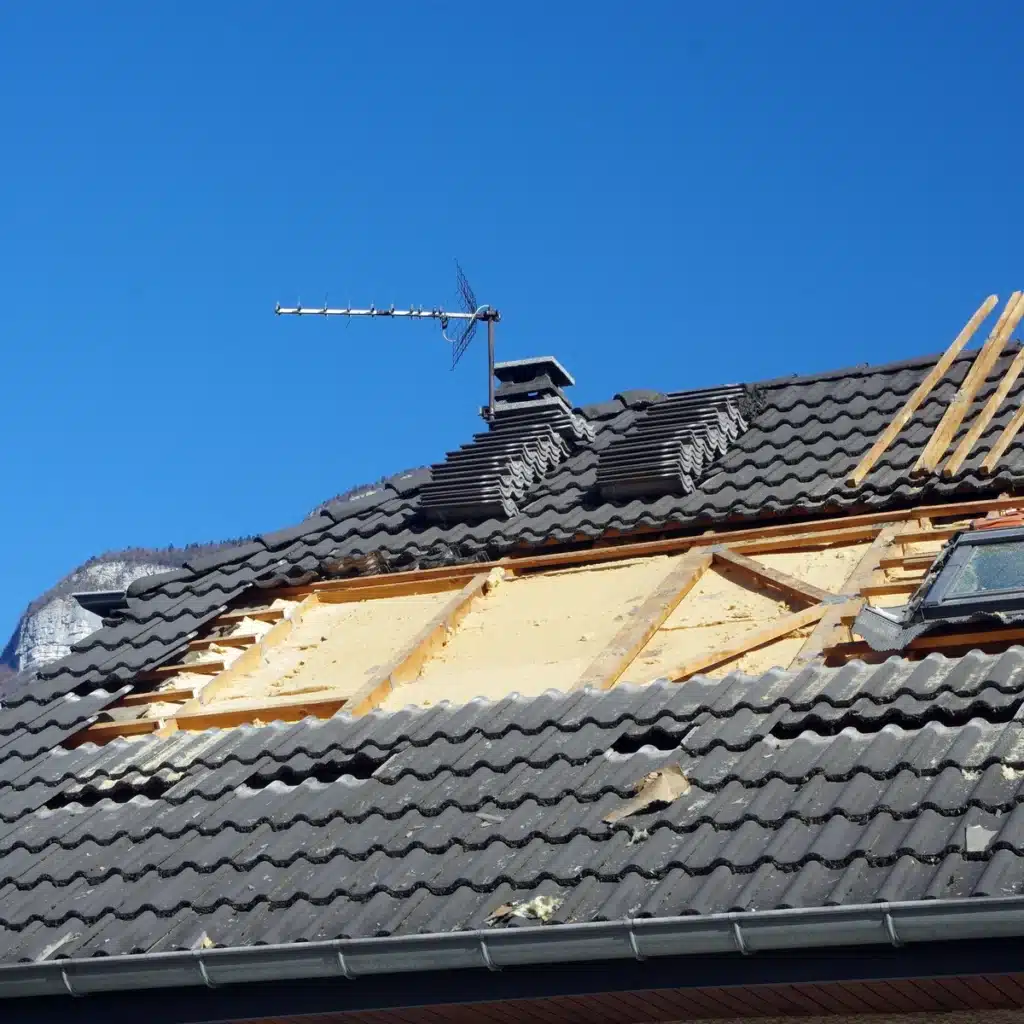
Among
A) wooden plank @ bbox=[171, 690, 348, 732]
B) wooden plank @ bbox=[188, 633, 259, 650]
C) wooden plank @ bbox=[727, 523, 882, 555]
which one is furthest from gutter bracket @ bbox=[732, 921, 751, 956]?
wooden plank @ bbox=[188, 633, 259, 650]

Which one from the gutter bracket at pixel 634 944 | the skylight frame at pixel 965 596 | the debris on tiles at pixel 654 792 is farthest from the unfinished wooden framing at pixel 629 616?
the gutter bracket at pixel 634 944

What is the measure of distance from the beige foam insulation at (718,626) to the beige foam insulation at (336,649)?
1642mm

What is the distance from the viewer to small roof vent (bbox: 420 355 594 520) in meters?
12.3

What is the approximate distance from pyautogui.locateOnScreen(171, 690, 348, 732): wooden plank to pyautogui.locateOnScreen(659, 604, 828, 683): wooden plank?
6.21 feet

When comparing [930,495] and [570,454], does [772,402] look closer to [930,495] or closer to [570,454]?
[570,454]

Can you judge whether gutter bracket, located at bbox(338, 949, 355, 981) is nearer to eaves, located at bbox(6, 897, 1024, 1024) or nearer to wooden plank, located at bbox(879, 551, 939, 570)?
eaves, located at bbox(6, 897, 1024, 1024)

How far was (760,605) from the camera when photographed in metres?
10.2

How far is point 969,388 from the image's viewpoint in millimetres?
12086

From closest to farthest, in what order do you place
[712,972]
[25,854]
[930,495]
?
[712,972] → [25,854] → [930,495]

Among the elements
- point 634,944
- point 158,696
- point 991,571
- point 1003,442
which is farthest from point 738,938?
point 1003,442

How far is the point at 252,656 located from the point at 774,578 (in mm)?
3211

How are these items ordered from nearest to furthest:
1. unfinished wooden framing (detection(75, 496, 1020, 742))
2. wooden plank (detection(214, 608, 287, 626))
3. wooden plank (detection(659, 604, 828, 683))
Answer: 1. wooden plank (detection(659, 604, 828, 683))
2. unfinished wooden framing (detection(75, 496, 1020, 742))
3. wooden plank (detection(214, 608, 287, 626))

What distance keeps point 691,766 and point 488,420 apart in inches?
271

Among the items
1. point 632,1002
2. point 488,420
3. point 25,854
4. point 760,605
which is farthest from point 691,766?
point 488,420
